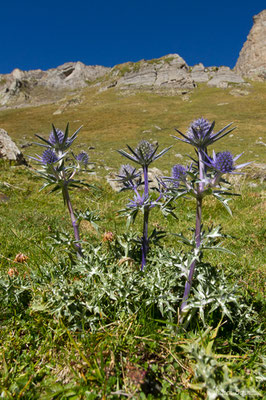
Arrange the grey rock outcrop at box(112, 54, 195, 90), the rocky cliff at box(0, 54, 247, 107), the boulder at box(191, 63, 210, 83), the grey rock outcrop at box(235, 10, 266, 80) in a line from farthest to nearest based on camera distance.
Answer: the grey rock outcrop at box(235, 10, 266, 80) < the boulder at box(191, 63, 210, 83) < the grey rock outcrop at box(112, 54, 195, 90) < the rocky cliff at box(0, 54, 247, 107)

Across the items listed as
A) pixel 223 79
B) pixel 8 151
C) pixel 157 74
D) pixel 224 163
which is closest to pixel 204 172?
pixel 224 163

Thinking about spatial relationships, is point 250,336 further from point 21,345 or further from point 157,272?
point 21,345

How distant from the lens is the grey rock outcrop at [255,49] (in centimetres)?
10288

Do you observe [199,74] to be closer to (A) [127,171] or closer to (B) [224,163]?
(A) [127,171]

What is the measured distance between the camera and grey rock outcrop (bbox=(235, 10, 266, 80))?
103 meters

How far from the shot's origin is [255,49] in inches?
4154

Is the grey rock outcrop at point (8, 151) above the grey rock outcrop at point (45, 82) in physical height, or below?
below

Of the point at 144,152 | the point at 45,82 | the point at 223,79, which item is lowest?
the point at 144,152

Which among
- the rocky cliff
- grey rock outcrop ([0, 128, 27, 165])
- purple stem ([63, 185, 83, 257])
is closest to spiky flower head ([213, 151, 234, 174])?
purple stem ([63, 185, 83, 257])

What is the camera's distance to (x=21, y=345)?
192 centimetres

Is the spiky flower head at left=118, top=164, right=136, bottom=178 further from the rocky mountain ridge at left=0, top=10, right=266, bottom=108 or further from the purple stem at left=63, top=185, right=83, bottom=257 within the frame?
the rocky mountain ridge at left=0, top=10, right=266, bottom=108

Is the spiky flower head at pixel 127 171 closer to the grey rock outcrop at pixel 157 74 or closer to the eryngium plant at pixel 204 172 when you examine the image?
the eryngium plant at pixel 204 172

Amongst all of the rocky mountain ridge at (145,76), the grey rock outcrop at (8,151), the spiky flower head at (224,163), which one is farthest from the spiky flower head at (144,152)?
the rocky mountain ridge at (145,76)

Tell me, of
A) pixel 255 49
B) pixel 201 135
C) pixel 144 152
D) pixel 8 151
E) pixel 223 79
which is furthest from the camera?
pixel 255 49
